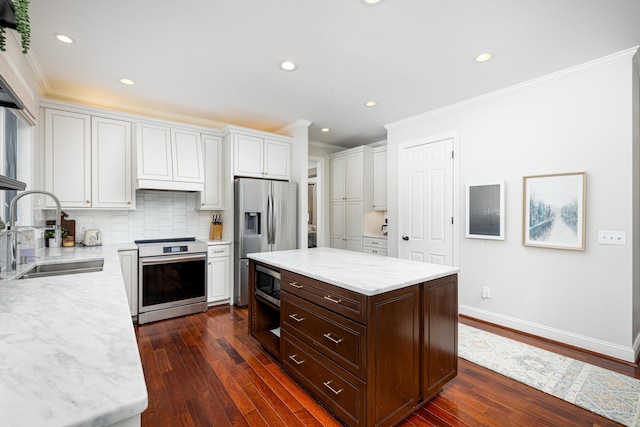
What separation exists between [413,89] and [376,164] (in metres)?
2.05

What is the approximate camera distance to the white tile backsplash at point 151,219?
11.8ft

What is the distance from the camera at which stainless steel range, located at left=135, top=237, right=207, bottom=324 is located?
3354 mm

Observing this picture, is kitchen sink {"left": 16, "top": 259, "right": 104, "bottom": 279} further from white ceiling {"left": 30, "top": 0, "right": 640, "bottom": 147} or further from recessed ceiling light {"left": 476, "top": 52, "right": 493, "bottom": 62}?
recessed ceiling light {"left": 476, "top": 52, "right": 493, "bottom": 62}

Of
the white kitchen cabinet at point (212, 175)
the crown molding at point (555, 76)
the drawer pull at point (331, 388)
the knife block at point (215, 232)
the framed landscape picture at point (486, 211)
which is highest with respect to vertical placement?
the crown molding at point (555, 76)

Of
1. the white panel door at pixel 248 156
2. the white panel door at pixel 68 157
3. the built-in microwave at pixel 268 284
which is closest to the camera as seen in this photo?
the built-in microwave at pixel 268 284

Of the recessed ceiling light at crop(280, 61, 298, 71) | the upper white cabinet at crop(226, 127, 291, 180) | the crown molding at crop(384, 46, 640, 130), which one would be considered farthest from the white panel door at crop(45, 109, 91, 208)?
the crown molding at crop(384, 46, 640, 130)

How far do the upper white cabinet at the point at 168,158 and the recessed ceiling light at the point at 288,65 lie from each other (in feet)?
6.06

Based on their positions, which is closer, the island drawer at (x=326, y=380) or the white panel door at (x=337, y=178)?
the island drawer at (x=326, y=380)

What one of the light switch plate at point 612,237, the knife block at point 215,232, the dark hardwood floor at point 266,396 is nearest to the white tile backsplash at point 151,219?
the knife block at point 215,232

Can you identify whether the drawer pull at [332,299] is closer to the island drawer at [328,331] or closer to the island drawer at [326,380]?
the island drawer at [328,331]

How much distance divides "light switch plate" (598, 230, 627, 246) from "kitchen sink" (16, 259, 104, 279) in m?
4.22

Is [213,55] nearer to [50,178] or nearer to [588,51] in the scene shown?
[50,178]

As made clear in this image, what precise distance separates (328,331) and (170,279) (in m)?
2.53

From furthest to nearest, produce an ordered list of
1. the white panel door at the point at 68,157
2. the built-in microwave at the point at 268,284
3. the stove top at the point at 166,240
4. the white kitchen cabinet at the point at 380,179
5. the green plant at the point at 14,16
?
the white kitchen cabinet at the point at 380,179
the stove top at the point at 166,240
the white panel door at the point at 68,157
the built-in microwave at the point at 268,284
the green plant at the point at 14,16
